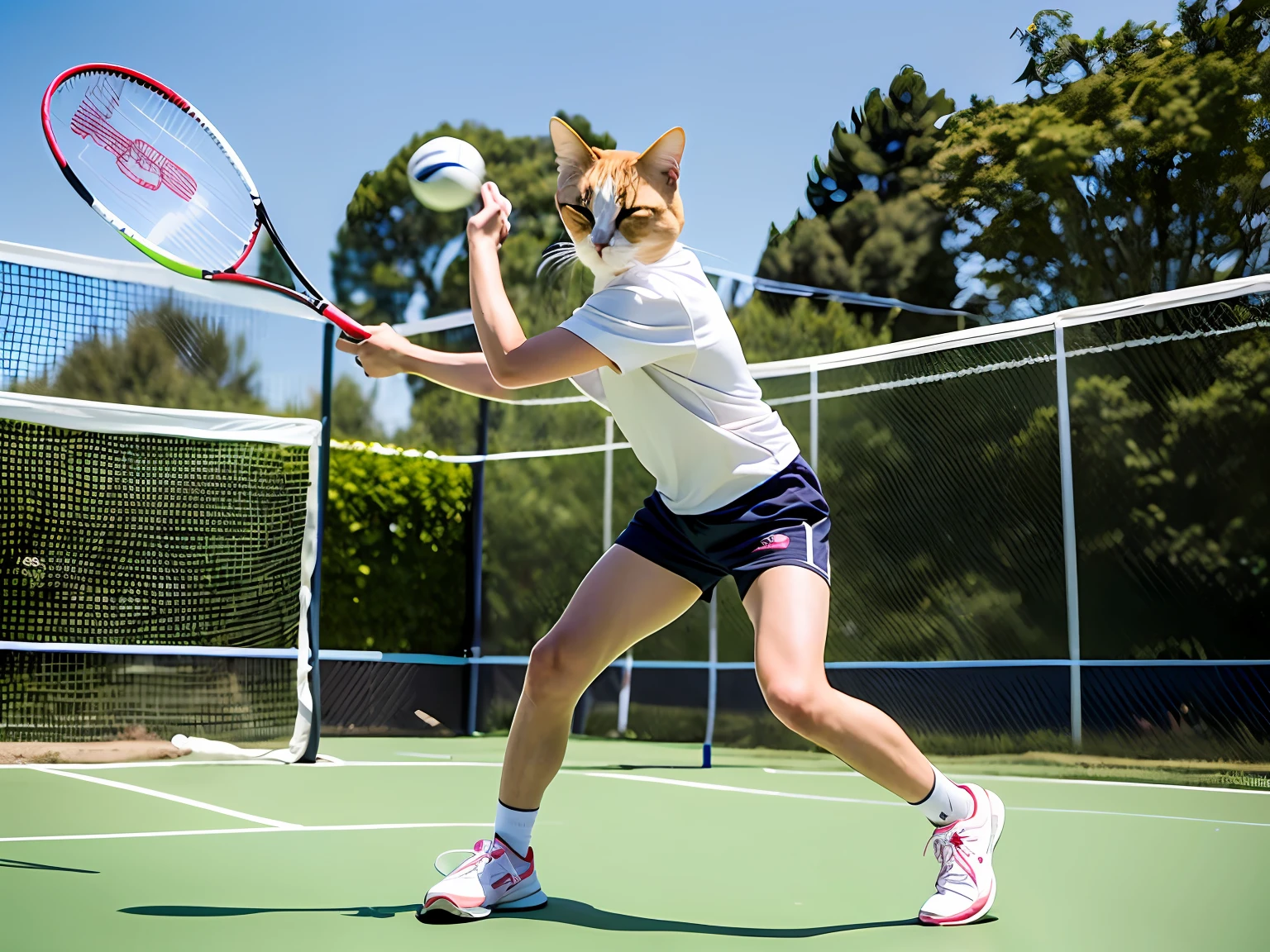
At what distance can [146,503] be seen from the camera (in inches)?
257

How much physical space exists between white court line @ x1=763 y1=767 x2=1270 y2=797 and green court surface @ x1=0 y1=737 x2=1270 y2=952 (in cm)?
6

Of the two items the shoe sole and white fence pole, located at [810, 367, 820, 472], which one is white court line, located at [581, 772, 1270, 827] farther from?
the shoe sole

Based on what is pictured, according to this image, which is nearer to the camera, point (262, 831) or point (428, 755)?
point (262, 831)

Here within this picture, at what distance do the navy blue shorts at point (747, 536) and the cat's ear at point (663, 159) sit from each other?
0.73 m

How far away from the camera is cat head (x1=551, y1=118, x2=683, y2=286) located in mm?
2801

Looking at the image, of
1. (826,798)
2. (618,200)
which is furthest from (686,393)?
(826,798)

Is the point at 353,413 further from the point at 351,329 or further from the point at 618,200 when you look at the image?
the point at 618,200

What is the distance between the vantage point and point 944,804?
279cm

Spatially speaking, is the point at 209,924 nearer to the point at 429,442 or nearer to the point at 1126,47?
the point at 1126,47

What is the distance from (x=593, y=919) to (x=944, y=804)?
0.83 metres

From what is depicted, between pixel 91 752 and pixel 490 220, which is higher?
pixel 490 220

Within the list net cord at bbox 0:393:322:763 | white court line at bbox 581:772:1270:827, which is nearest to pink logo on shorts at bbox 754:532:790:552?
white court line at bbox 581:772:1270:827

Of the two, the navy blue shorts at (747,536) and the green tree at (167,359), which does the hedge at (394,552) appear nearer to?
the green tree at (167,359)

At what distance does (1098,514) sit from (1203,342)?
40.1 inches
